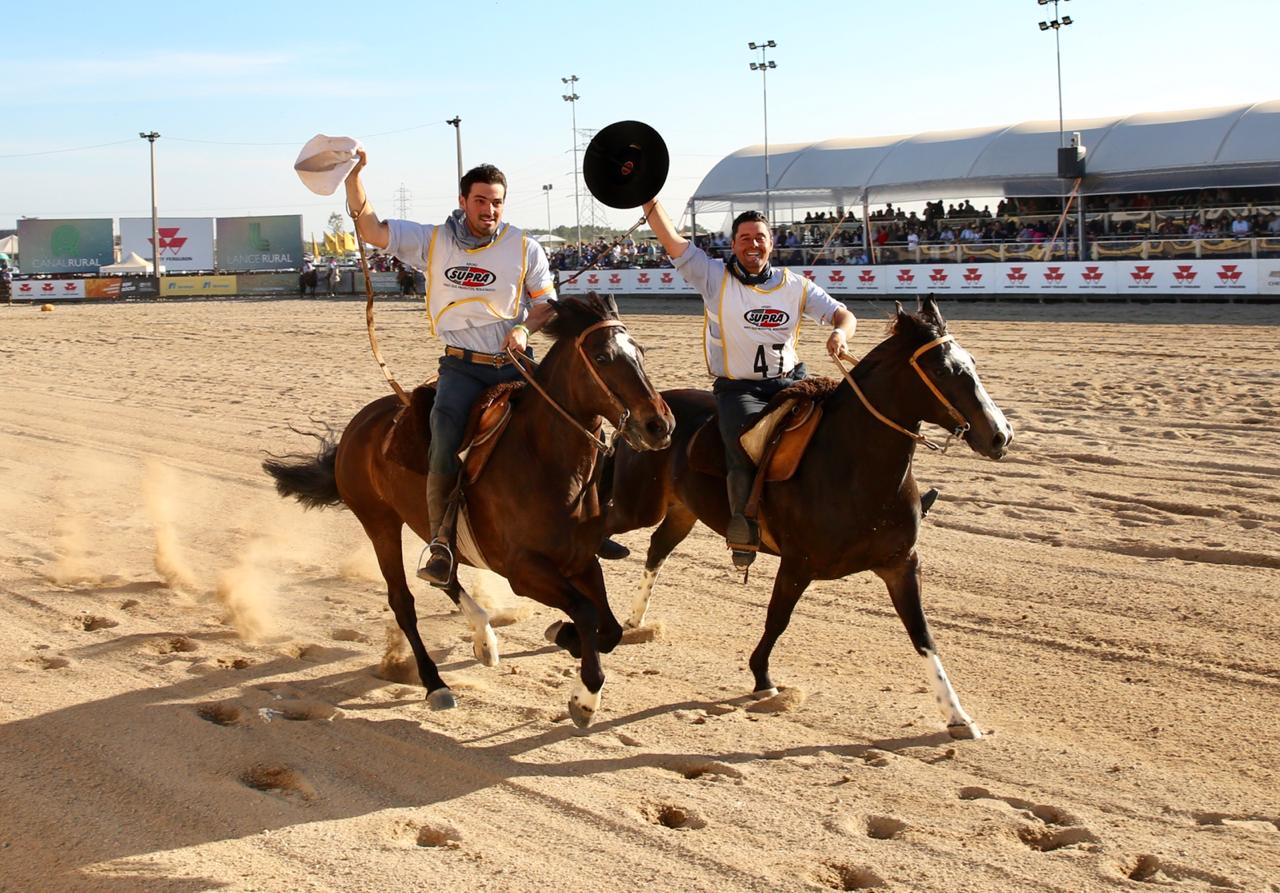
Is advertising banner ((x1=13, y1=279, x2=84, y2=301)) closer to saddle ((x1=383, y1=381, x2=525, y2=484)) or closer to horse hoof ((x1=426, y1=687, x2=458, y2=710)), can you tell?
saddle ((x1=383, y1=381, x2=525, y2=484))

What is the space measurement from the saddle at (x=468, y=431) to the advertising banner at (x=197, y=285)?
49.6m

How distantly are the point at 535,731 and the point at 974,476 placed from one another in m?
6.66

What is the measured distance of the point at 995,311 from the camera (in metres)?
28.6

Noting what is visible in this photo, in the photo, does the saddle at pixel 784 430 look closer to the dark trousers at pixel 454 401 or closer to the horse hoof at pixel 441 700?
the dark trousers at pixel 454 401

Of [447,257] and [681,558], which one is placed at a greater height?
[447,257]

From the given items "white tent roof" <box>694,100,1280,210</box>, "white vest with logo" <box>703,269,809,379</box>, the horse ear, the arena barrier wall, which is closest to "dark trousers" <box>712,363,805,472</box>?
"white vest with logo" <box>703,269,809,379</box>

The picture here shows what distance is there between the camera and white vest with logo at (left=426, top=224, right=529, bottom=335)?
6.32 meters

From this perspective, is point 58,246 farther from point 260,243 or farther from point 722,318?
point 722,318

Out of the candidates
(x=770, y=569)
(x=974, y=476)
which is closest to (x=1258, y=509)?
(x=974, y=476)

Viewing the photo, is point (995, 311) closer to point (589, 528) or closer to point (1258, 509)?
point (1258, 509)

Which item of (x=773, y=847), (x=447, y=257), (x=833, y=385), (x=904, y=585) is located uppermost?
(x=447, y=257)

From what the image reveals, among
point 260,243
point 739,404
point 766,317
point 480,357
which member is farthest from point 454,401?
point 260,243

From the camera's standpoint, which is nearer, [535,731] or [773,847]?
[773,847]

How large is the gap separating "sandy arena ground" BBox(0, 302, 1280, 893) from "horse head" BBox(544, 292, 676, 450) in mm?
1457
